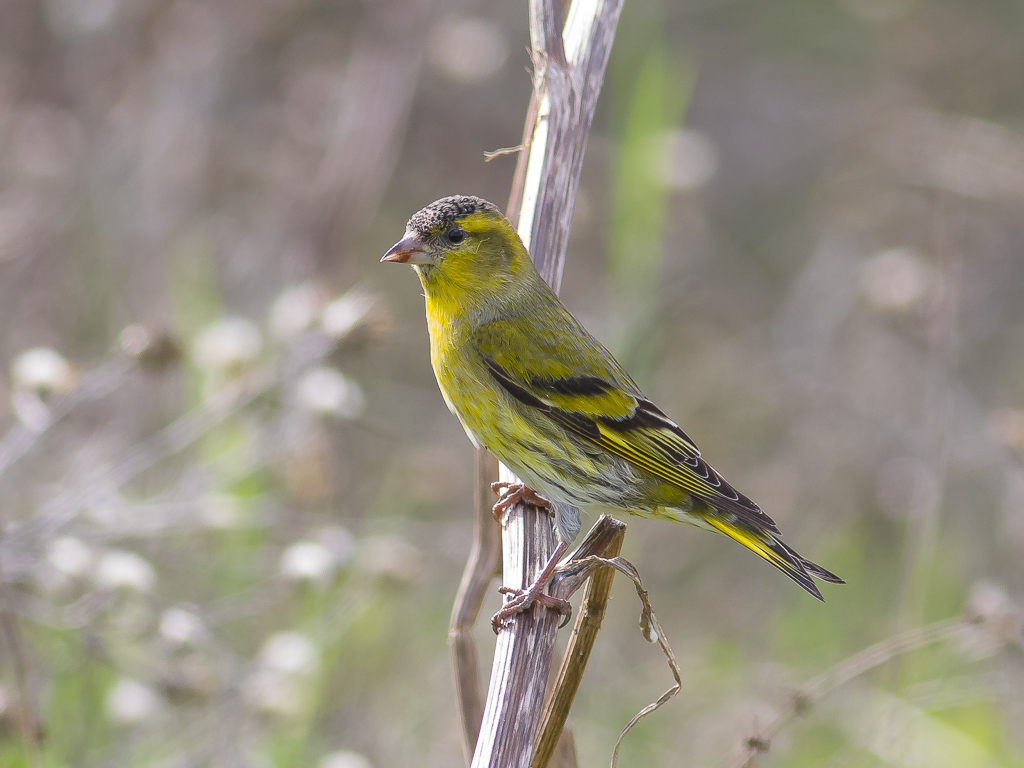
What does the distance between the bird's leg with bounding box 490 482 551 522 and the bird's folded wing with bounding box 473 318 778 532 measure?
24 cm

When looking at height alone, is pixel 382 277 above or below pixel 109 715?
above

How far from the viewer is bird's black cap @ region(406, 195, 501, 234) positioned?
11.6 feet

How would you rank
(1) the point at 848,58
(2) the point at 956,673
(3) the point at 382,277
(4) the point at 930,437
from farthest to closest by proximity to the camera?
(1) the point at 848,58, (3) the point at 382,277, (2) the point at 956,673, (4) the point at 930,437

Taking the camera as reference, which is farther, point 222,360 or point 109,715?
point 222,360

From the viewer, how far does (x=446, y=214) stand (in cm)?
356

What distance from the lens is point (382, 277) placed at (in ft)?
25.5

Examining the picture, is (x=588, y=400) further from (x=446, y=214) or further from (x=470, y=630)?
(x=470, y=630)

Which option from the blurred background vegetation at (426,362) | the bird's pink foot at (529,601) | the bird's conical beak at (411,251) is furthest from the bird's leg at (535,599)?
the bird's conical beak at (411,251)

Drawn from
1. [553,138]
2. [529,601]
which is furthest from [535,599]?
[553,138]

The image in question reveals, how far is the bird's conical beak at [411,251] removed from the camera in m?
Answer: 3.49

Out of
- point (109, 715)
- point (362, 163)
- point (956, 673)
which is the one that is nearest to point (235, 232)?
point (362, 163)

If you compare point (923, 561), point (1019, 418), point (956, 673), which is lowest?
point (956, 673)

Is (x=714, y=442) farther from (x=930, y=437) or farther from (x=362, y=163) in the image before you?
(x=362, y=163)

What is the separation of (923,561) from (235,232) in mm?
4841
